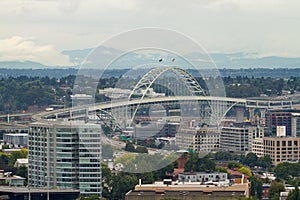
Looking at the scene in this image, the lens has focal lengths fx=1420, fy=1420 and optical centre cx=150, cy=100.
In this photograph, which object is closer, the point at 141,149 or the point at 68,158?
the point at 141,149

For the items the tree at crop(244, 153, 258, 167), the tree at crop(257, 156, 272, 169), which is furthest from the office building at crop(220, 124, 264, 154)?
the tree at crop(257, 156, 272, 169)

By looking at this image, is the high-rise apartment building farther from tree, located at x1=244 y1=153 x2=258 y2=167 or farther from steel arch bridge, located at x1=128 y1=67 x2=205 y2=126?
tree, located at x1=244 y1=153 x2=258 y2=167

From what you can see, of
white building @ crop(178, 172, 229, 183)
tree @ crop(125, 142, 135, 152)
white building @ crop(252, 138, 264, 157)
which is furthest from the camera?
white building @ crop(252, 138, 264, 157)

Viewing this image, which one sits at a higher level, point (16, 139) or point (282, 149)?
point (16, 139)

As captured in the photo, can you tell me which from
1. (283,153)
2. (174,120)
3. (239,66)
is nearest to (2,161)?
(174,120)

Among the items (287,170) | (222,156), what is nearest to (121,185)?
(287,170)

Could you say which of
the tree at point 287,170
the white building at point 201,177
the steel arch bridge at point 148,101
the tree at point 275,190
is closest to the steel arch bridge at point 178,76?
the steel arch bridge at point 148,101

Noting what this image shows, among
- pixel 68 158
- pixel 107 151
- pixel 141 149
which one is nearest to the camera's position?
pixel 107 151

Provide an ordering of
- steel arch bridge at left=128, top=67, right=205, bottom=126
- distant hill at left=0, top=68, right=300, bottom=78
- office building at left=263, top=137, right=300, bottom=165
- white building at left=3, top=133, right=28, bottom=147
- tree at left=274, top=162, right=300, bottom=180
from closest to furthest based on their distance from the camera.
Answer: tree at left=274, top=162, right=300, bottom=180 → steel arch bridge at left=128, top=67, right=205, bottom=126 → office building at left=263, top=137, right=300, bottom=165 → white building at left=3, top=133, right=28, bottom=147 → distant hill at left=0, top=68, right=300, bottom=78

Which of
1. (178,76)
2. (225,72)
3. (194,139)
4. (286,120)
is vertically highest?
(225,72)

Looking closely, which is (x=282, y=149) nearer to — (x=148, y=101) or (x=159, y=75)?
(x=159, y=75)
